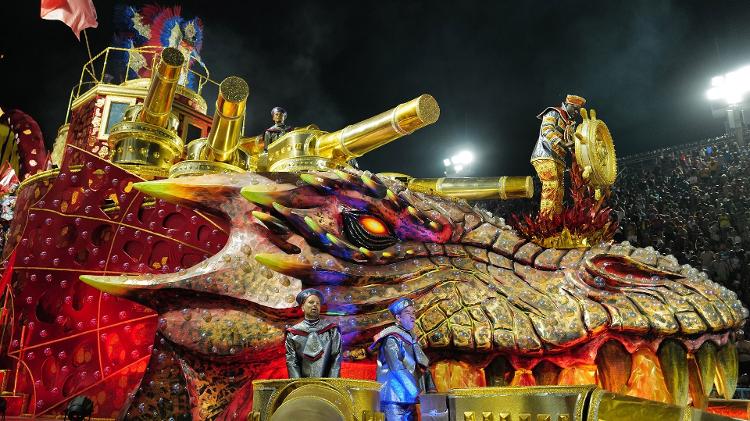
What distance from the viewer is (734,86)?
1188 centimetres

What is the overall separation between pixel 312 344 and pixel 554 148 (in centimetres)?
374

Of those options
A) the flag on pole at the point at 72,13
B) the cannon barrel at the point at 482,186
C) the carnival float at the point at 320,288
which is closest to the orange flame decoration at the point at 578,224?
the carnival float at the point at 320,288

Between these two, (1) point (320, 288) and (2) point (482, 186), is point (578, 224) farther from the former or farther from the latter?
(1) point (320, 288)

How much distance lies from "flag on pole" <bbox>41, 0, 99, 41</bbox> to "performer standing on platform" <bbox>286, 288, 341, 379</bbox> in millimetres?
7462

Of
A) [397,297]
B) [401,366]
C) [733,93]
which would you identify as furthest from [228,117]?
[733,93]

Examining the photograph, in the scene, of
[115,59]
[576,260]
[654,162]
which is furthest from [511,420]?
[654,162]

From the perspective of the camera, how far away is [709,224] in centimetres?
1063

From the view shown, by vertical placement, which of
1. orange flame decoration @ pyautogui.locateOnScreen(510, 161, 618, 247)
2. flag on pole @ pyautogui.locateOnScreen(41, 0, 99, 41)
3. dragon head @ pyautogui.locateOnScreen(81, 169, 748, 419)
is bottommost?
dragon head @ pyautogui.locateOnScreen(81, 169, 748, 419)

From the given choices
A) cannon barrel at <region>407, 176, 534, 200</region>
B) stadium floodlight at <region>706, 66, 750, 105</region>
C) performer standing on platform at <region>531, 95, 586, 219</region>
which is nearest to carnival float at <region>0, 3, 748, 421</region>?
performer standing on platform at <region>531, 95, 586, 219</region>

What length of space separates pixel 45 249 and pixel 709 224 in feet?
36.4

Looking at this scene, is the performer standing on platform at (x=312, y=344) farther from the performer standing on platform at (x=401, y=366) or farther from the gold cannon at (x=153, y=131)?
the gold cannon at (x=153, y=131)

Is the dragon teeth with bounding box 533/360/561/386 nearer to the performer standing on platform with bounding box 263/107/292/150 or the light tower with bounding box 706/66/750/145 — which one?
the performer standing on platform with bounding box 263/107/292/150

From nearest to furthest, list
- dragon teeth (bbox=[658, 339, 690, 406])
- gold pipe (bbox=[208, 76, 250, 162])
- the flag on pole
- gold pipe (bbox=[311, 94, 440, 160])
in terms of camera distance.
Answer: dragon teeth (bbox=[658, 339, 690, 406]) < gold pipe (bbox=[311, 94, 440, 160]) < gold pipe (bbox=[208, 76, 250, 162]) < the flag on pole

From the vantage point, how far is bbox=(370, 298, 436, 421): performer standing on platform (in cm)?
347
